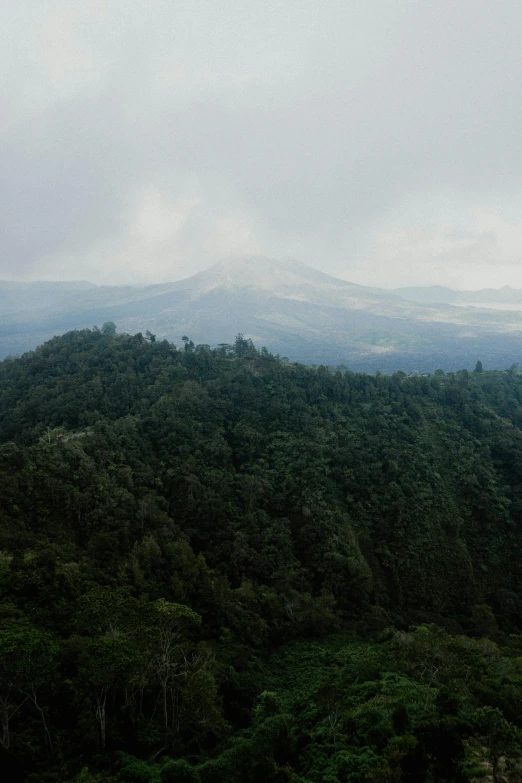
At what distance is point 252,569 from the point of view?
2728 cm

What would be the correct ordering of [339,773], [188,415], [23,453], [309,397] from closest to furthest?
[339,773]
[23,453]
[188,415]
[309,397]

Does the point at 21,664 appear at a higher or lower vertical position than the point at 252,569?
higher

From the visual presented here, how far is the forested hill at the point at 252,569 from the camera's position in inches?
459

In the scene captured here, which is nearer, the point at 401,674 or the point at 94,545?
the point at 401,674

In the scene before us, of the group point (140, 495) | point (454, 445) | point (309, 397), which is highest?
point (309, 397)

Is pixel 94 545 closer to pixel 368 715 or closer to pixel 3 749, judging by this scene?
pixel 3 749

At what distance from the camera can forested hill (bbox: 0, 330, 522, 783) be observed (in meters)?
11.6

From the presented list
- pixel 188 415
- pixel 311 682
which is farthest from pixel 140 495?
pixel 311 682

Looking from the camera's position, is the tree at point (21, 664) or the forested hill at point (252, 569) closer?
the tree at point (21, 664)

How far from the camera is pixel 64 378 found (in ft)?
138

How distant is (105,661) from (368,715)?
26.5 feet

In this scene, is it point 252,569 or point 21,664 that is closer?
point 21,664

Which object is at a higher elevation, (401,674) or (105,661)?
(105,661)

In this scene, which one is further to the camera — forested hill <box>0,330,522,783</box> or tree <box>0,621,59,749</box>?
forested hill <box>0,330,522,783</box>
